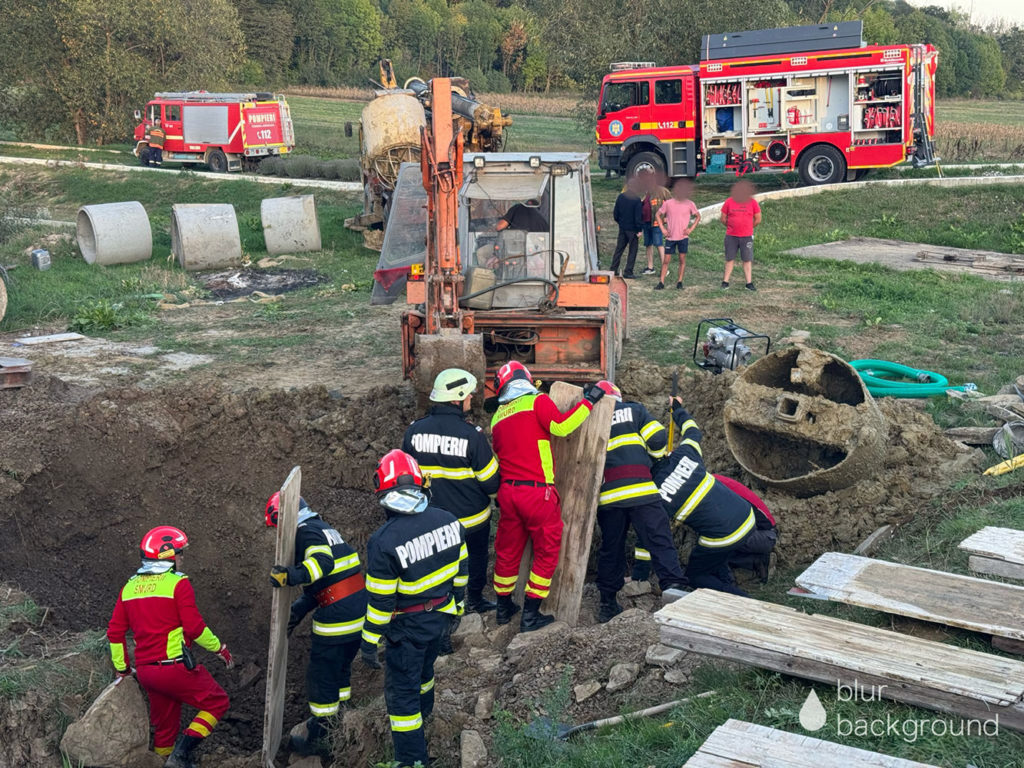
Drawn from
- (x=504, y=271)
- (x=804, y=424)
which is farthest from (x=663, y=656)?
(x=504, y=271)

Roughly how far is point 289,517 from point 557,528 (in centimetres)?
172

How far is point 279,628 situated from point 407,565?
107 centimetres

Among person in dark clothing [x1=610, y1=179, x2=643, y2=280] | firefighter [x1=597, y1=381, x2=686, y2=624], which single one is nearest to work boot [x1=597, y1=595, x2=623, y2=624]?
firefighter [x1=597, y1=381, x2=686, y2=624]

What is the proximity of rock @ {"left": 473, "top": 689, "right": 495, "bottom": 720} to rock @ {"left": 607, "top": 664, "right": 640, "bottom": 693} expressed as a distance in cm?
67

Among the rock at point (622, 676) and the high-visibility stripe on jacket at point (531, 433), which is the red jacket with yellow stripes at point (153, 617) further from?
the rock at point (622, 676)

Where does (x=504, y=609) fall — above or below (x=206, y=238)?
below

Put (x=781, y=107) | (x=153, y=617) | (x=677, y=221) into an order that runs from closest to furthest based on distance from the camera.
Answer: (x=153, y=617) → (x=677, y=221) → (x=781, y=107)

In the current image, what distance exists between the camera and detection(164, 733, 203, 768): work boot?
5805 millimetres

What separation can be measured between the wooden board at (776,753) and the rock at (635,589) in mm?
2778

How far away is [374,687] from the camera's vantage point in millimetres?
6555

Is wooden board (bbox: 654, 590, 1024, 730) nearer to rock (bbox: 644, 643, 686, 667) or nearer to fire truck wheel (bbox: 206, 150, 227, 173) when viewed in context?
rock (bbox: 644, 643, 686, 667)

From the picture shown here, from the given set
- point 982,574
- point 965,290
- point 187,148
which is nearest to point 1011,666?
point 982,574

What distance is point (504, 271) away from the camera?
9.20 metres

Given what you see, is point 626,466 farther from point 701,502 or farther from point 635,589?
point 635,589
